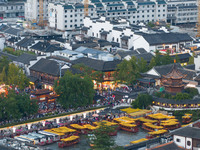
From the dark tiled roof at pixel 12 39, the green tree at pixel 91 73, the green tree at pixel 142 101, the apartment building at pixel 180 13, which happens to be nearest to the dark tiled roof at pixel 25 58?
the green tree at pixel 91 73

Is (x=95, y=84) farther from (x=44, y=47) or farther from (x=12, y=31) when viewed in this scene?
(x=12, y=31)

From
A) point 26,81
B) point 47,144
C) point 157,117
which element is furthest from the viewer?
point 26,81

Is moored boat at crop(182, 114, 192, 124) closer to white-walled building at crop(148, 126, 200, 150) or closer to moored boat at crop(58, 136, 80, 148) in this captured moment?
white-walled building at crop(148, 126, 200, 150)

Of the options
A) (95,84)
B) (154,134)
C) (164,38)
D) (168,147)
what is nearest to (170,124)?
(154,134)

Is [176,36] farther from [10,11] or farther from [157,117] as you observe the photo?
[10,11]

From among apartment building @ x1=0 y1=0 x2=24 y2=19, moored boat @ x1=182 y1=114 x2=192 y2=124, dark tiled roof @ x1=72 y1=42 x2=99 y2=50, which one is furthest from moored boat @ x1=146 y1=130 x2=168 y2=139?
apartment building @ x1=0 y1=0 x2=24 y2=19

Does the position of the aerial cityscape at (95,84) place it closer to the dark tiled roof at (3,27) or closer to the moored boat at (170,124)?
the moored boat at (170,124)

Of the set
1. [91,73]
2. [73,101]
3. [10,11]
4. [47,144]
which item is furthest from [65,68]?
[10,11]
